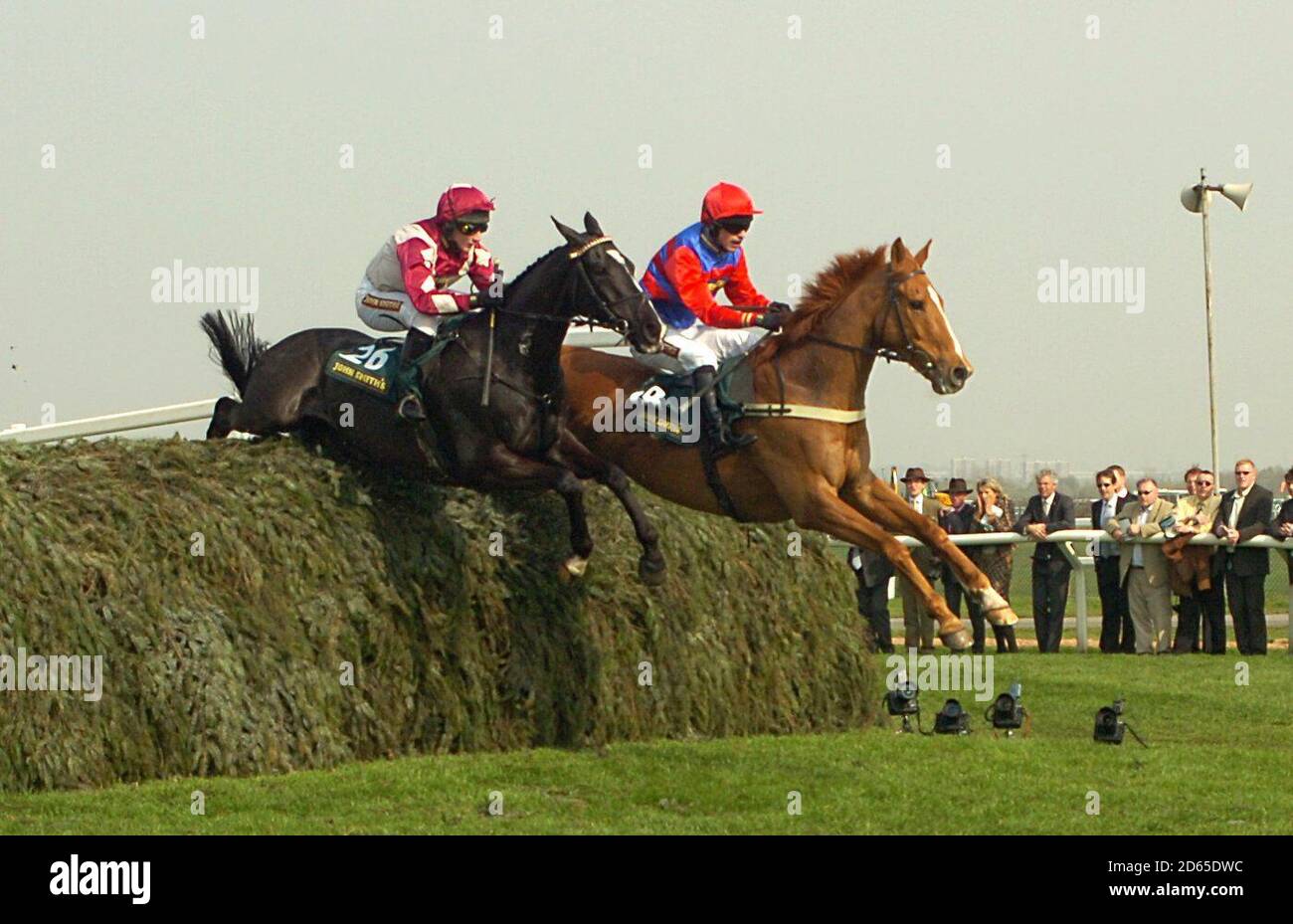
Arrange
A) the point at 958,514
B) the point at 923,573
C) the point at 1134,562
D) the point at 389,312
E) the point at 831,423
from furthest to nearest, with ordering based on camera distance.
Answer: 1. the point at 958,514
2. the point at 923,573
3. the point at 1134,562
4. the point at 389,312
5. the point at 831,423

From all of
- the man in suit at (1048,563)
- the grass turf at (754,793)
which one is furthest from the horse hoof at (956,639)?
the man in suit at (1048,563)

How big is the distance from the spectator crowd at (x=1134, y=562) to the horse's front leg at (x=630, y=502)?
5.05 meters

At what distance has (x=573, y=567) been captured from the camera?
10.7 meters

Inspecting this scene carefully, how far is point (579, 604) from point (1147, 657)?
7344mm

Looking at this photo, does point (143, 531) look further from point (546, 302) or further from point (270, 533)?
point (546, 302)

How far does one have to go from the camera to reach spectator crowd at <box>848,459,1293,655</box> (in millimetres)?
16594

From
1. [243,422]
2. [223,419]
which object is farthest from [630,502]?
[223,419]

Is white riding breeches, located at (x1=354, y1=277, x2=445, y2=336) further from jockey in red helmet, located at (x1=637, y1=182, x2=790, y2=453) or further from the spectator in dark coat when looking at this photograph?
the spectator in dark coat

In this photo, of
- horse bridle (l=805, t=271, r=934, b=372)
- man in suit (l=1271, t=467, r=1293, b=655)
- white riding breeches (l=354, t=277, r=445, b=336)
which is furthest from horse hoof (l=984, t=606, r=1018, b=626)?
man in suit (l=1271, t=467, r=1293, b=655)

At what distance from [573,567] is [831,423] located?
1.51 meters

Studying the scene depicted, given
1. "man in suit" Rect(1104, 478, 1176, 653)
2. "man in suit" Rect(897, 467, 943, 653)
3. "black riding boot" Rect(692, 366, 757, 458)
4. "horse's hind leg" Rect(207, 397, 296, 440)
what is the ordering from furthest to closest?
"man in suit" Rect(897, 467, 943, 653) → "man in suit" Rect(1104, 478, 1176, 653) → "horse's hind leg" Rect(207, 397, 296, 440) → "black riding boot" Rect(692, 366, 757, 458)

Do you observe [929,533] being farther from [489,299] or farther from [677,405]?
[489,299]

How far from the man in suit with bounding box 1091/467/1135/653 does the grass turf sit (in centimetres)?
606
